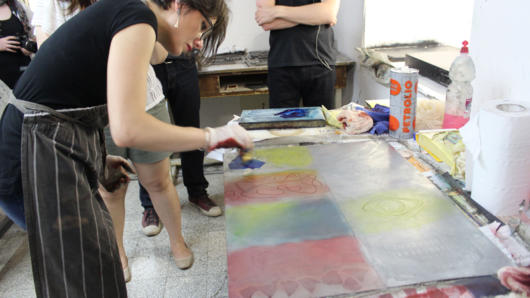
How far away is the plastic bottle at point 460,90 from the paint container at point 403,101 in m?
0.11

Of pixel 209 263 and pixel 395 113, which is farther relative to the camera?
pixel 209 263

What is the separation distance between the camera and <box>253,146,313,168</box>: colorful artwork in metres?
1.27

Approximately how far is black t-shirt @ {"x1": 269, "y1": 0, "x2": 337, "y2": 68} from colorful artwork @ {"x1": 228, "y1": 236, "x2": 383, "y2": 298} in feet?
4.82

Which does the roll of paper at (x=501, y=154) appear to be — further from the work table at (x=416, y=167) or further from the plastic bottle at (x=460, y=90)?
the plastic bottle at (x=460, y=90)

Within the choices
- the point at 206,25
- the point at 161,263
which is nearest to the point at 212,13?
the point at 206,25

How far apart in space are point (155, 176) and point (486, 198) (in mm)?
1301

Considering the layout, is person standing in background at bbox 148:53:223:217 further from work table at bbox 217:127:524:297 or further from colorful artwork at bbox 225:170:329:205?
colorful artwork at bbox 225:170:329:205

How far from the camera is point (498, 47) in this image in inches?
42.3

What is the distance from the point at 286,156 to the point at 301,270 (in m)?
0.56

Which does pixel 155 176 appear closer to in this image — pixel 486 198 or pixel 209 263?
pixel 209 263

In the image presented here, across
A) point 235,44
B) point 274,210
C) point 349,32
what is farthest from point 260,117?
point 235,44

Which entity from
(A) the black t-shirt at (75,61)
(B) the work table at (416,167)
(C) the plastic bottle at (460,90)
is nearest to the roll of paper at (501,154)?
(B) the work table at (416,167)

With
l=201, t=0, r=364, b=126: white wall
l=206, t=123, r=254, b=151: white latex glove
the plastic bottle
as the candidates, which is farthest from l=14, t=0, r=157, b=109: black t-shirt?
l=201, t=0, r=364, b=126: white wall

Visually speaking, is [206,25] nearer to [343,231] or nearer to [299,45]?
[343,231]
